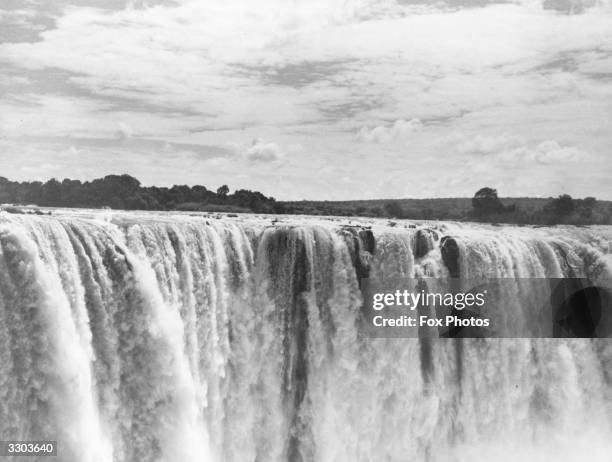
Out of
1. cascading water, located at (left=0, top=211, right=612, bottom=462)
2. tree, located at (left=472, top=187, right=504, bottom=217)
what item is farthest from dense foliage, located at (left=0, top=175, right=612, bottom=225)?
cascading water, located at (left=0, top=211, right=612, bottom=462)

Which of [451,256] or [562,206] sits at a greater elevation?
[562,206]

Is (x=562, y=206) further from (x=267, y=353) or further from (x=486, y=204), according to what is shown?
(x=267, y=353)

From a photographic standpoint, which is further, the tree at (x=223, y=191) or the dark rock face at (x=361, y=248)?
the tree at (x=223, y=191)

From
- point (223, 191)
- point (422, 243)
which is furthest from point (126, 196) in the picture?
point (422, 243)

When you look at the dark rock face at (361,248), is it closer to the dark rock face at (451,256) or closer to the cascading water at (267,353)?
the cascading water at (267,353)

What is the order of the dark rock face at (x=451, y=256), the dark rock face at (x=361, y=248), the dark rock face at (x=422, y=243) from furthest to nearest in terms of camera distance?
the dark rock face at (x=451, y=256)
the dark rock face at (x=422, y=243)
the dark rock face at (x=361, y=248)

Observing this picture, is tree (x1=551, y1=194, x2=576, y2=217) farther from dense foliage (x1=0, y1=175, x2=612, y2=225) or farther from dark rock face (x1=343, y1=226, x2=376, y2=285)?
dark rock face (x1=343, y1=226, x2=376, y2=285)

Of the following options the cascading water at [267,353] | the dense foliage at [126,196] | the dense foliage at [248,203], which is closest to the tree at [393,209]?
the dense foliage at [248,203]
